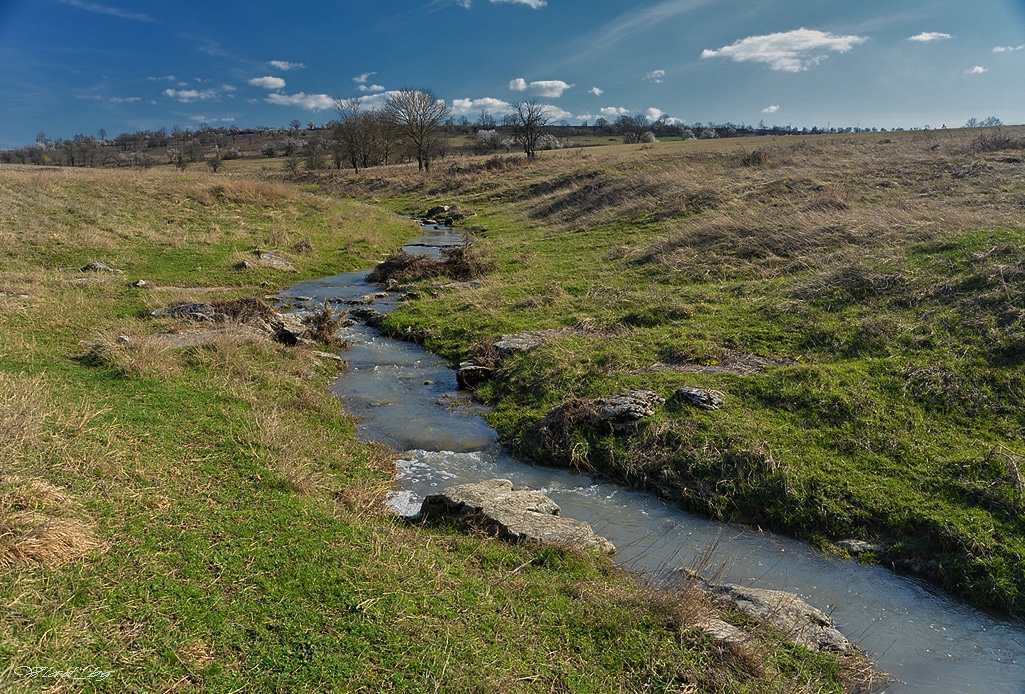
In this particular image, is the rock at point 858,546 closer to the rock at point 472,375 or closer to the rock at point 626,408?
the rock at point 626,408

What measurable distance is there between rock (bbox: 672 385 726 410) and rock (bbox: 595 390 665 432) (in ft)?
1.25

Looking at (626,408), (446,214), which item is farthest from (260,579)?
(446,214)

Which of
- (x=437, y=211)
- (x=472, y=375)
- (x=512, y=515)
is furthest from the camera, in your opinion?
(x=437, y=211)

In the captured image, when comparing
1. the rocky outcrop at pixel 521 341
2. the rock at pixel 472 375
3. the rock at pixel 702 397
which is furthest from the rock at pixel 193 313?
the rock at pixel 702 397

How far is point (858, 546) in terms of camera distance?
25.2 feet

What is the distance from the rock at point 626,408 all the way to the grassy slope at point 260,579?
12.7 feet

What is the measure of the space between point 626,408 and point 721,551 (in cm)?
315

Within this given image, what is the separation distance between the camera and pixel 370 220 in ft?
119

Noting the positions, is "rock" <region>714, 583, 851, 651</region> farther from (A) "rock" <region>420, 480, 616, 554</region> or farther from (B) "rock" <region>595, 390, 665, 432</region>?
(B) "rock" <region>595, 390, 665, 432</region>

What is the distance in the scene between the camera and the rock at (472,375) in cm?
1340

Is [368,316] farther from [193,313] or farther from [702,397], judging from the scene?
[702,397]

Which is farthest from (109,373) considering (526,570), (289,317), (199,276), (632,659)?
(199,276)

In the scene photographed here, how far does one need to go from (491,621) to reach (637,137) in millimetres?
114921

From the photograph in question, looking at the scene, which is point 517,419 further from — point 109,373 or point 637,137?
point 637,137
